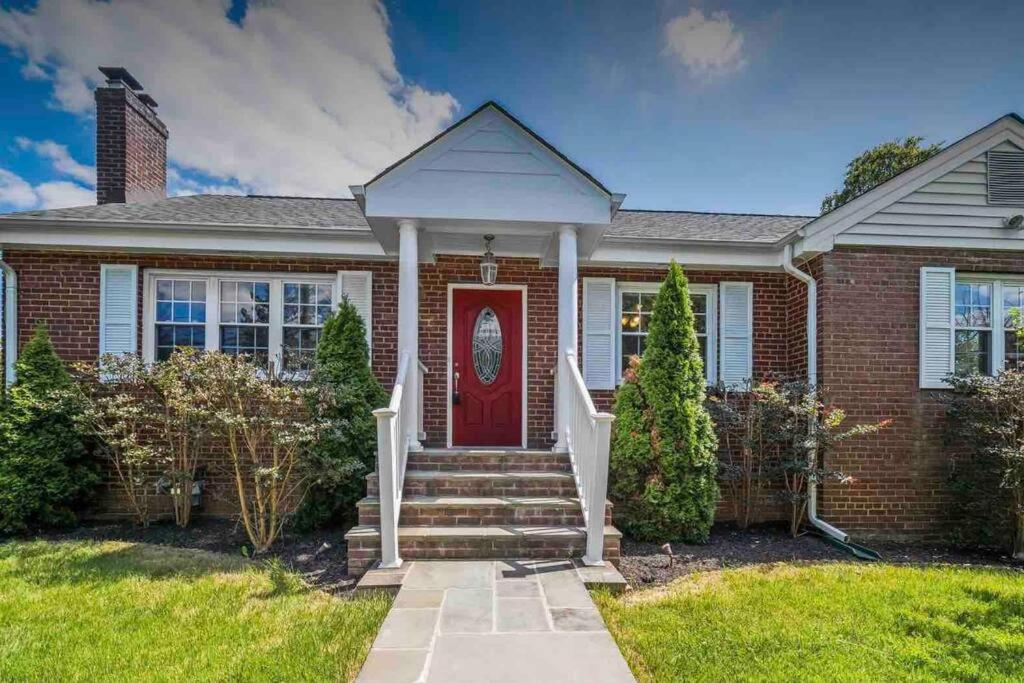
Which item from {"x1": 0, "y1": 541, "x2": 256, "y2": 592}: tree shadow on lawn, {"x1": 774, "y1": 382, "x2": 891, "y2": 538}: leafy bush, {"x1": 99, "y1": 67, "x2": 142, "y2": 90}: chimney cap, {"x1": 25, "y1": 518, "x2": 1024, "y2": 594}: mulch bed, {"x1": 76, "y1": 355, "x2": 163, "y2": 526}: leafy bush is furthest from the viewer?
{"x1": 99, "y1": 67, "x2": 142, "y2": 90}: chimney cap

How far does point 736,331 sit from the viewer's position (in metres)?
7.22

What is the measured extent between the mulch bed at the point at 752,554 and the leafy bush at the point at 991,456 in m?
0.31

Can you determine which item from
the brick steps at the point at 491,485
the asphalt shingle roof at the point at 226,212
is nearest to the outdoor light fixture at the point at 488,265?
the asphalt shingle roof at the point at 226,212

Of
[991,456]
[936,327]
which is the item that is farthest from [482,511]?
[936,327]

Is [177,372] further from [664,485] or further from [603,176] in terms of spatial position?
[664,485]

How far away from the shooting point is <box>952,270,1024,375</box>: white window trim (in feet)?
21.1

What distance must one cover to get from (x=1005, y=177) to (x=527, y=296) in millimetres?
6104

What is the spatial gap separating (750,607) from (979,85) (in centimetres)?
901

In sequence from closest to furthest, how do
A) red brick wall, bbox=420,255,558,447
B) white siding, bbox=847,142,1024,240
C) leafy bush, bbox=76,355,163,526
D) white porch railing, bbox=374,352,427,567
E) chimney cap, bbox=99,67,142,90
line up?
white porch railing, bbox=374,352,427,567 < leafy bush, bbox=76,355,163,526 < white siding, bbox=847,142,1024,240 < red brick wall, bbox=420,255,558,447 < chimney cap, bbox=99,67,142,90

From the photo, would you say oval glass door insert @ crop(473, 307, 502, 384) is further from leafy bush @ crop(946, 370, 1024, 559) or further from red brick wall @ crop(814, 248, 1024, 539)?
leafy bush @ crop(946, 370, 1024, 559)

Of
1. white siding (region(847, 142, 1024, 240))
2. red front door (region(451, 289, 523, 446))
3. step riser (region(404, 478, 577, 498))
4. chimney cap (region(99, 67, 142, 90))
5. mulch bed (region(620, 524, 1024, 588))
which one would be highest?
chimney cap (region(99, 67, 142, 90))

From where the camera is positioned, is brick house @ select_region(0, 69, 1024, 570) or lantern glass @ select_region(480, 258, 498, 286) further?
lantern glass @ select_region(480, 258, 498, 286)

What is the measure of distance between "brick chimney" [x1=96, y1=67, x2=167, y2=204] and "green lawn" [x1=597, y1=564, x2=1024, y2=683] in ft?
30.0

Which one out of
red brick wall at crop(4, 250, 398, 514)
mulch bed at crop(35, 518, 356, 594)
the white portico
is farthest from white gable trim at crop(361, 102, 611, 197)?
mulch bed at crop(35, 518, 356, 594)
